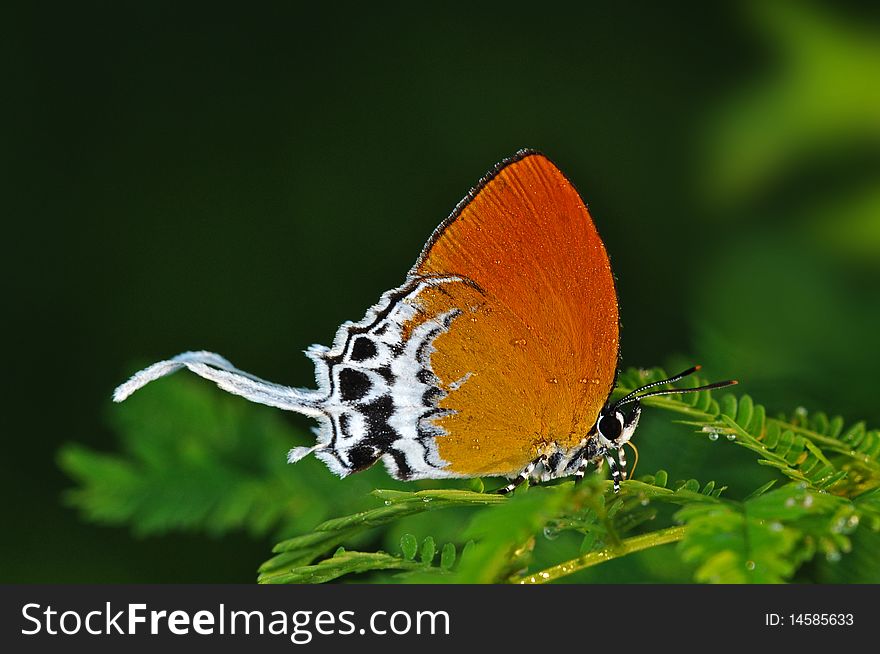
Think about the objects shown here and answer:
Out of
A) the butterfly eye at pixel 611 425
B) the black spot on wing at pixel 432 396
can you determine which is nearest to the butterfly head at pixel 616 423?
the butterfly eye at pixel 611 425

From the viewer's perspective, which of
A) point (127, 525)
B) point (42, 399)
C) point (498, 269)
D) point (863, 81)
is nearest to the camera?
point (498, 269)

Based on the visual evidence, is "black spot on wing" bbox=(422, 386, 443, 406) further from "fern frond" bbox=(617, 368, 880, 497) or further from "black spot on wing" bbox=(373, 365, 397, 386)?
"fern frond" bbox=(617, 368, 880, 497)

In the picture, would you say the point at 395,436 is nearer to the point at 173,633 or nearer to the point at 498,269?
the point at 498,269

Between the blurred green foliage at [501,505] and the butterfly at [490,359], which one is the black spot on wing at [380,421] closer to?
the butterfly at [490,359]

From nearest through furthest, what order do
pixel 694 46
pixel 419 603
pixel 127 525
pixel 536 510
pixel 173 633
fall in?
1. pixel 536 510
2. pixel 419 603
3. pixel 173 633
4. pixel 127 525
5. pixel 694 46

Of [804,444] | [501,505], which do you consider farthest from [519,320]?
[501,505]

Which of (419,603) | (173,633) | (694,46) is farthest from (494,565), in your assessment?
(694,46)
